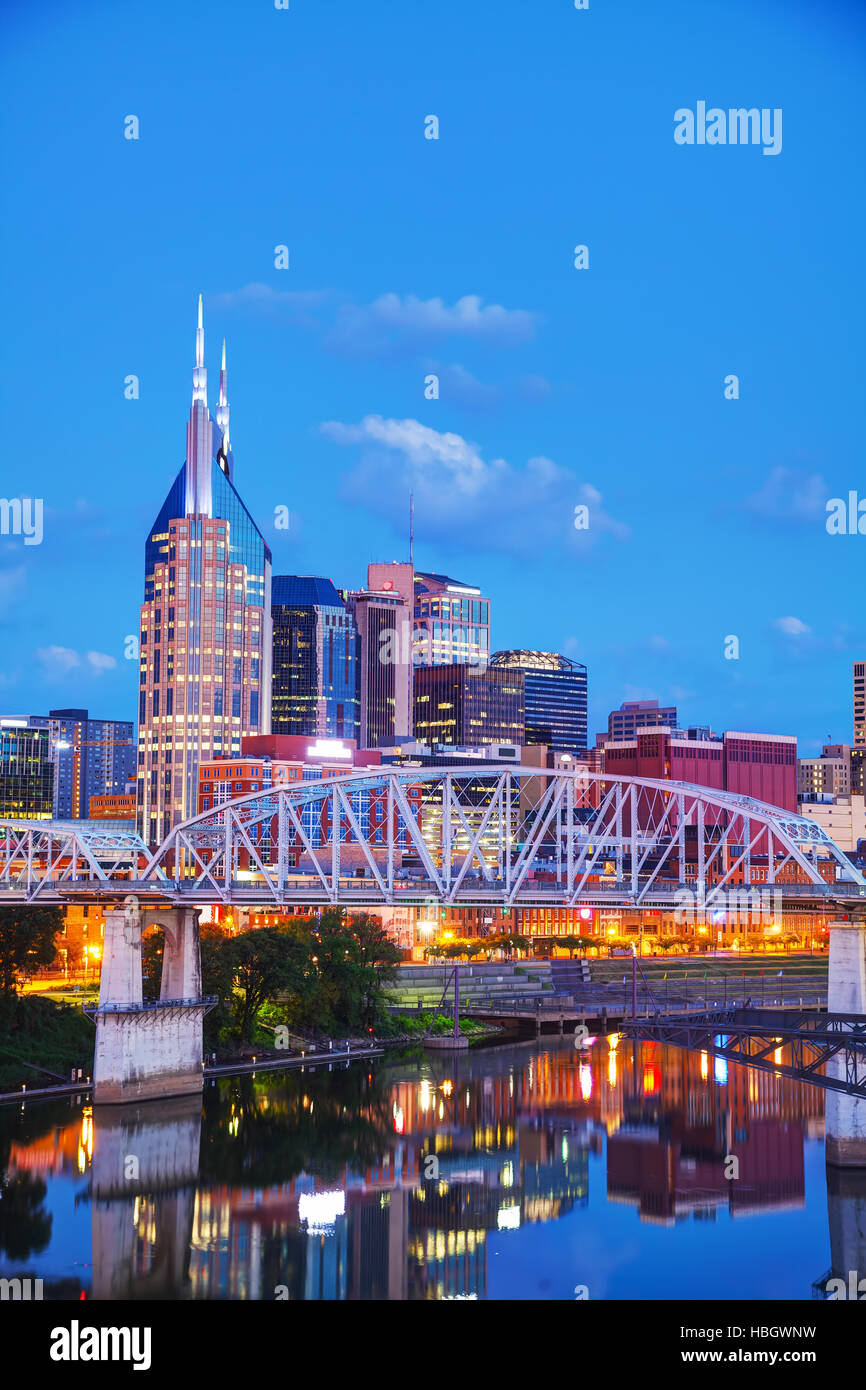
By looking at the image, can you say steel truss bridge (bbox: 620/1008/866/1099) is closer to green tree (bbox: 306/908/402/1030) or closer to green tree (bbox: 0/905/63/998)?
green tree (bbox: 306/908/402/1030)

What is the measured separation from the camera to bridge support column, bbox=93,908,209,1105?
77.1m

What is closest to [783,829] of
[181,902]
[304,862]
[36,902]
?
[181,902]

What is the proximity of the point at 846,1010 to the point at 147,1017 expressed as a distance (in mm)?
35359

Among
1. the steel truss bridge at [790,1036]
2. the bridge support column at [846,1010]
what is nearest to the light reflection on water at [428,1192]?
the bridge support column at [846,1010]

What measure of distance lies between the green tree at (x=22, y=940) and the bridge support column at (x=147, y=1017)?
8.78 m

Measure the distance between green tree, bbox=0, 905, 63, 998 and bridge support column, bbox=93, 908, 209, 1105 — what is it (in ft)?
28.8

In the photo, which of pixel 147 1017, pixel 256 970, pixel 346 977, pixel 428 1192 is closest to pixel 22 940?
pixel 147 1017

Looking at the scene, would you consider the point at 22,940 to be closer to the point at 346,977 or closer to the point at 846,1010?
the point at 346,977

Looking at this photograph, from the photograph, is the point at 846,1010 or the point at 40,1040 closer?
the point at 846,1010

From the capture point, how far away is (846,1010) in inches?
2345

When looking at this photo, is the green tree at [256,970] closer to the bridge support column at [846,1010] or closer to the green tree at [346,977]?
the green tree at [346,977]

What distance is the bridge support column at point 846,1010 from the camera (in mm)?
58688

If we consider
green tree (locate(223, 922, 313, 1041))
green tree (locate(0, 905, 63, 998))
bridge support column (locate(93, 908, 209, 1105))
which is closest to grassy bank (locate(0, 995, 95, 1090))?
green tree (locate(0, 905, 63, 998))
